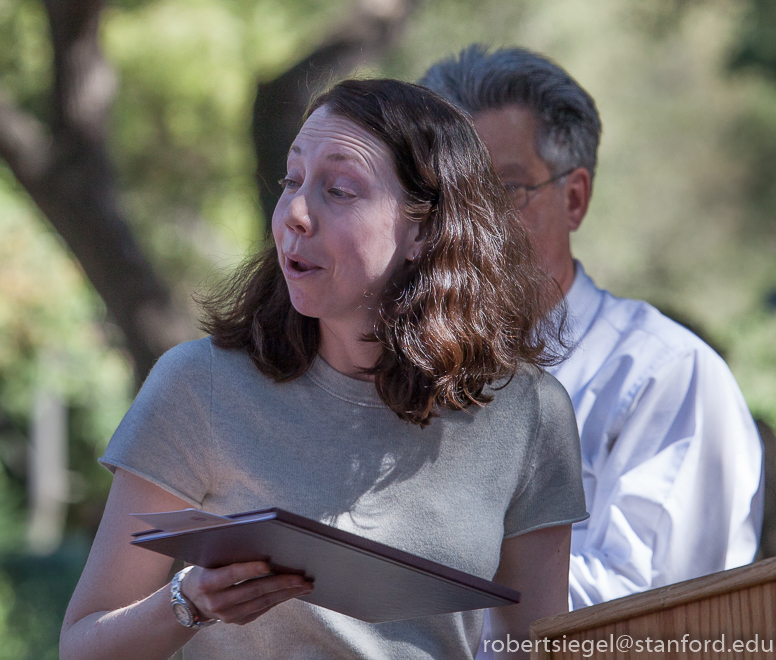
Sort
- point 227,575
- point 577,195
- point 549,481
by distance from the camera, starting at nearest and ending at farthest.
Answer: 1. point 227,575
2. point 549,481
3. point 577,195

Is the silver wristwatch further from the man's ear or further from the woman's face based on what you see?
the man's ear

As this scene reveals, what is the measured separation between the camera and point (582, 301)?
103 inches

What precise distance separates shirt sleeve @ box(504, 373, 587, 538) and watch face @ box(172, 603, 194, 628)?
0.65m

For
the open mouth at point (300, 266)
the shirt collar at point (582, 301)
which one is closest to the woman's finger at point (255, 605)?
the open mouth at point (300, 266)

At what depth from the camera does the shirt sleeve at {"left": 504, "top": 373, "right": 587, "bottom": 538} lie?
1819 mm

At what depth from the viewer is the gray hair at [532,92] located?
2561mm

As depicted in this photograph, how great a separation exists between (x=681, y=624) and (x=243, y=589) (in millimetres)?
608

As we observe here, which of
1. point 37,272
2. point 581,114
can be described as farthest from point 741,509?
point 37,272

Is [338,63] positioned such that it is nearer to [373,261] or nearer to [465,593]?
[373,261]

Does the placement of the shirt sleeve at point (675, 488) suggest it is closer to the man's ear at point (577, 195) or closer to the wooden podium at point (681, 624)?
the man's ear at point (577, 195)

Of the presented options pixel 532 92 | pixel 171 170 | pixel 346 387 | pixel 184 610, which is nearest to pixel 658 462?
pixel 346 387

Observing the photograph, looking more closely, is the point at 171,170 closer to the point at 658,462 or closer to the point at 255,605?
the point at 658,462

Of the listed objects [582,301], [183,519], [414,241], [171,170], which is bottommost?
[183,519]

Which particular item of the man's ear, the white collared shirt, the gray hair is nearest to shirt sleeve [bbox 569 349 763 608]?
the white collared shirt
